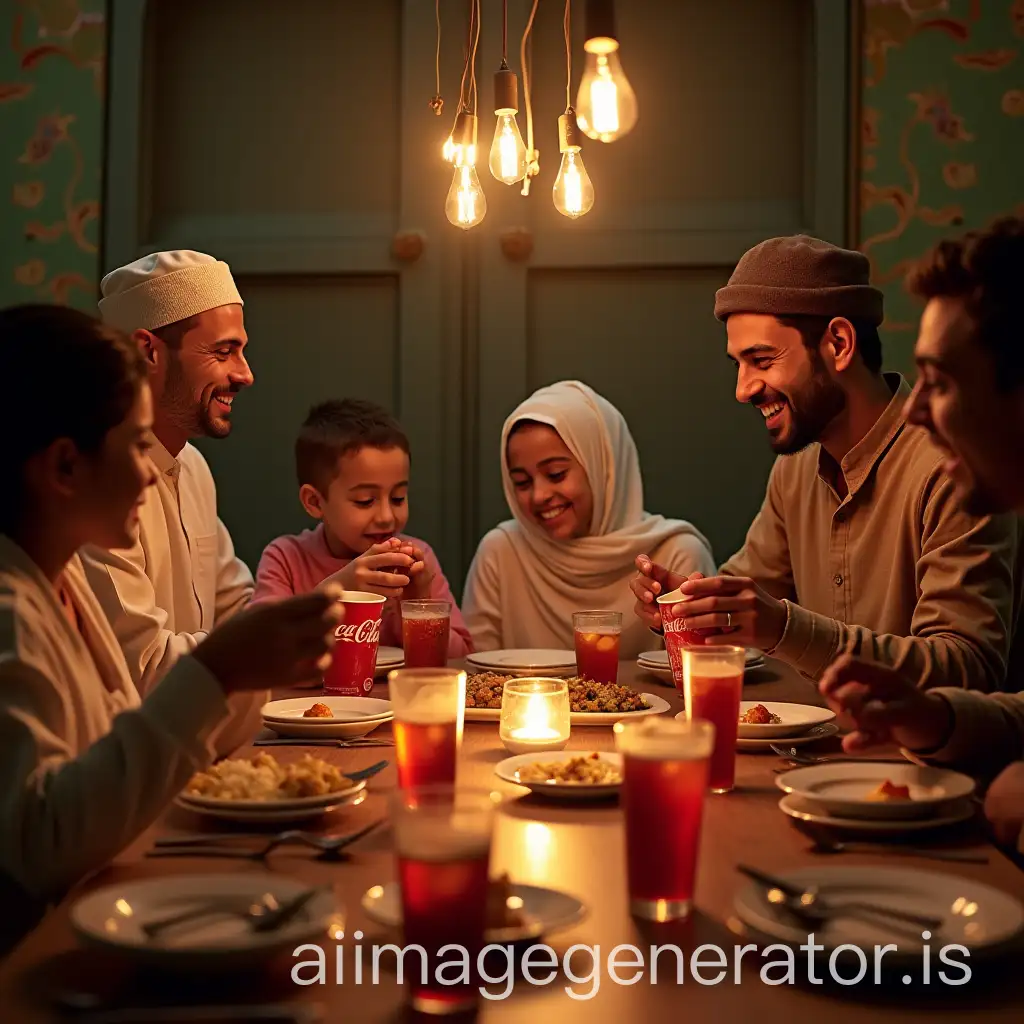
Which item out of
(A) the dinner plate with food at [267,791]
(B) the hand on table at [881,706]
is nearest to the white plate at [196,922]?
(A) the dinner plate with food at [267,791]

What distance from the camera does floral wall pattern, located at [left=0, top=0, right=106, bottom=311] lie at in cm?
389

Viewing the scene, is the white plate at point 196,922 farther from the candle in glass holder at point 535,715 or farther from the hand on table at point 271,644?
the candle in glass holder at point 535,715

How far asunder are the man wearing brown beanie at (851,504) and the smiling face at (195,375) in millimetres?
1100

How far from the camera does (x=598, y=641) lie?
2146 mm

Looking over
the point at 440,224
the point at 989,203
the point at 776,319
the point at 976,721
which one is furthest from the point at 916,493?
the point at 440,224

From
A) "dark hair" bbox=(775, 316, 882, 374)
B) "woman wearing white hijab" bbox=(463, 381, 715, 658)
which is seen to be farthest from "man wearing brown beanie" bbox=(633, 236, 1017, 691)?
"woman wearing white hijab" bbox=(463, 381, 715, 658)

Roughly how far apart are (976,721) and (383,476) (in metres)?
1.83

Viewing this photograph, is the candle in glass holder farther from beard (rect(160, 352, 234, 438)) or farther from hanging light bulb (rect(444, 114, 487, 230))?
beard (rect(160, 352, 234, 438))

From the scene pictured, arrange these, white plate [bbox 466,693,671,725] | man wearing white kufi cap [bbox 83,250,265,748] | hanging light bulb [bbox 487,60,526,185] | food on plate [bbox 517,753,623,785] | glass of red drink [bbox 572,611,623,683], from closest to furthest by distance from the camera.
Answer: food on plate [bbox 517,753,623,785]
white plate [bbox 466,693,671,725]
glass of red drink [bbox 572,611,623,683]
hanging light bulb [bbox 487,60,526,185]
man wearing white kufi cap [bbox 83,250,265,748]

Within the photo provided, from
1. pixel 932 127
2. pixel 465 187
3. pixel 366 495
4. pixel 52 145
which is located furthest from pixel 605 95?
pixel 52 145

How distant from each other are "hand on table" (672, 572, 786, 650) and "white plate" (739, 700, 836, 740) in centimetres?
11

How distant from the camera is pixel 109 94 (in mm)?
3900

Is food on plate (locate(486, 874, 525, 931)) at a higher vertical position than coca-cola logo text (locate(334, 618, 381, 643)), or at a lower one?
lower

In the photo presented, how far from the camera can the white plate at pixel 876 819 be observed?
4.28 feet
